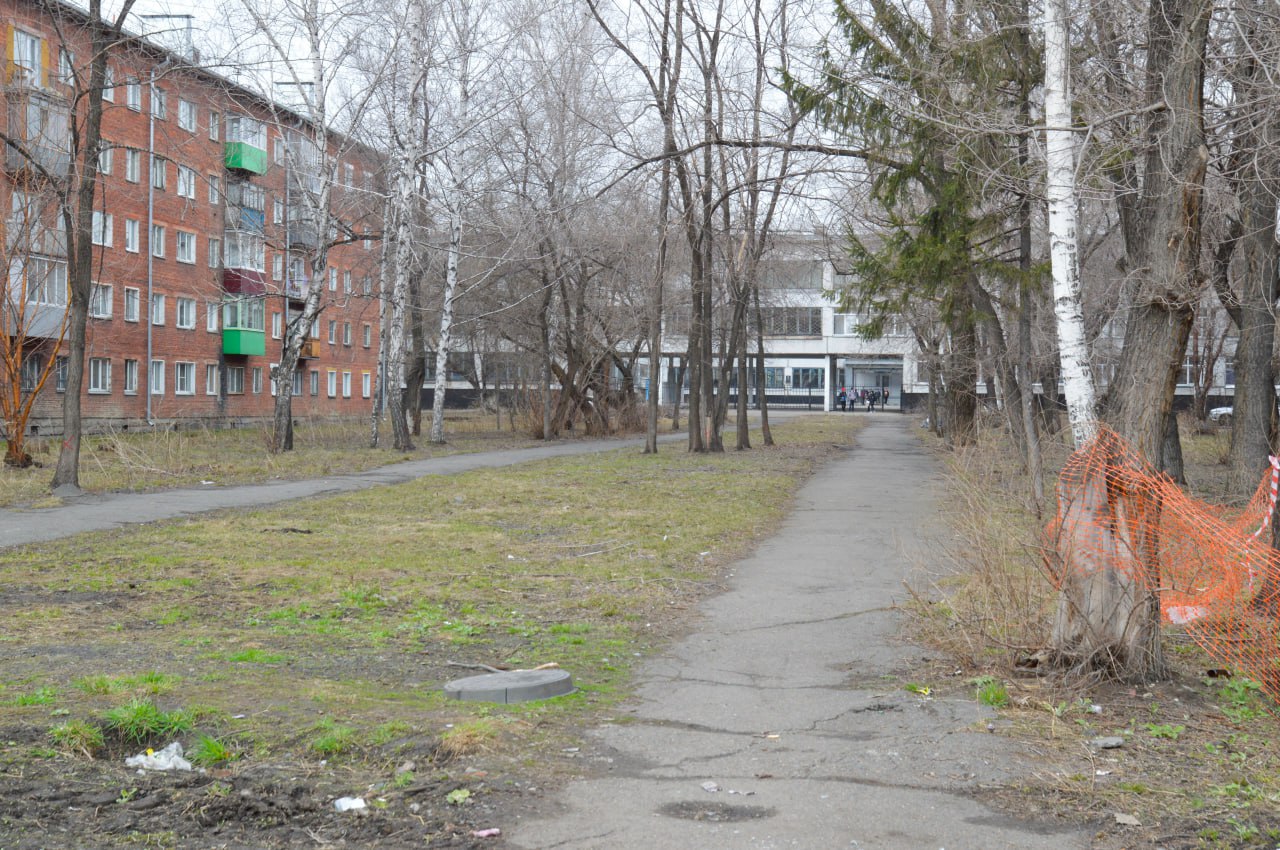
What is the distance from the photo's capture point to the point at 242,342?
2142 inches

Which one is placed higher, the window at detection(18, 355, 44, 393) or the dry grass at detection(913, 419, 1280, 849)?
the window at detection(18, 355, 44, 393)

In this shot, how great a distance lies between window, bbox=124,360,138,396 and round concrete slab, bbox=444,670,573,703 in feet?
145

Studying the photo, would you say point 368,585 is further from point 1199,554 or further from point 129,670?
point 1199,554

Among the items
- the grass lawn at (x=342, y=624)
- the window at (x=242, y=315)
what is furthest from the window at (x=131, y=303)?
the grass lawn at (x=342, y=624)

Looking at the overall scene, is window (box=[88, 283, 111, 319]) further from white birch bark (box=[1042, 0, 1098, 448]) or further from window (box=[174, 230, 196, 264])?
white birch bark (box=[1042, 0, 1098, 448])

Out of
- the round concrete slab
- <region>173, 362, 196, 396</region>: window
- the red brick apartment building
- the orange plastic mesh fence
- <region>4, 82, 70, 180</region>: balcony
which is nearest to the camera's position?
the round concrete slab

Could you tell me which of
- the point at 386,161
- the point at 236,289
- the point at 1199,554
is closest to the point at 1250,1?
the point at 1199,554

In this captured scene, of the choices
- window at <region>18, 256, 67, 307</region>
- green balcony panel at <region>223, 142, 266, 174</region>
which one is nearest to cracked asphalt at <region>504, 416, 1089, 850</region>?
window at <region>18, 256, 67, 307</region>

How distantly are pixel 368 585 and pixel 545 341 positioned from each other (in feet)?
89.7

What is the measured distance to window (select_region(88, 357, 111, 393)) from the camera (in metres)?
44.5

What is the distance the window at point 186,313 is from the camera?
51.0 meters

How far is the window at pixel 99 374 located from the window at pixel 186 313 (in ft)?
A: 18.9

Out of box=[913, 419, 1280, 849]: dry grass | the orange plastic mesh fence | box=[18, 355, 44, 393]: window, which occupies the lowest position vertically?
box=[913, 419, 1280, 849]: dry grass

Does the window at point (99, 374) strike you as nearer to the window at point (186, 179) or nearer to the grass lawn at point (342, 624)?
the window at point (186, 179)
